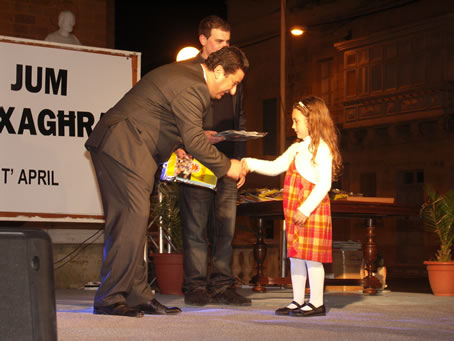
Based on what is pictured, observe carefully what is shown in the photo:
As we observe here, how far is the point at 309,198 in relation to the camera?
194 inches

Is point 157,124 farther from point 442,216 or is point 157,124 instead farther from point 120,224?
point 442,216

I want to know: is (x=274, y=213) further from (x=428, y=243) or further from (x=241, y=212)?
(x=428, y=243)

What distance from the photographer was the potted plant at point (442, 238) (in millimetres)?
7602

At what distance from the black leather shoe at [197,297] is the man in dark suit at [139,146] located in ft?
2.67

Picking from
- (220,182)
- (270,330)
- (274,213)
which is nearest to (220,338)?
(270,330)

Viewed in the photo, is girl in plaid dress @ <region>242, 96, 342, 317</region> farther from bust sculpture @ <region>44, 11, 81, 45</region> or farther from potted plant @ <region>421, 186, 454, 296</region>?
bust sculpture @ <region>44, 11, 81, 45</region>

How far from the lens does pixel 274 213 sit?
7.45 meters

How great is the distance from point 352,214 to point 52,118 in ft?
9.44

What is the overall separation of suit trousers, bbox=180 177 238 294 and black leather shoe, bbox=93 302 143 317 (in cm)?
121

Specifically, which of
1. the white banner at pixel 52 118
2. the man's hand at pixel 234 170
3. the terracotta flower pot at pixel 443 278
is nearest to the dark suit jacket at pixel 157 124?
the man's hand at pixel 234 170

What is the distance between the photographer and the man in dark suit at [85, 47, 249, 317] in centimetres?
454

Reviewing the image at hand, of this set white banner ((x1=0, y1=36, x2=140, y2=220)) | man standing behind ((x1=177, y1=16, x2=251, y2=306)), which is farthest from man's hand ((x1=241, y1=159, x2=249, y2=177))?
white banner ((x1=0, y1=36, x2=140, y2=220))

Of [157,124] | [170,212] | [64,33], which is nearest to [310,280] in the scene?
[157,124]

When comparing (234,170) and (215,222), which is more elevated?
(234,170)
